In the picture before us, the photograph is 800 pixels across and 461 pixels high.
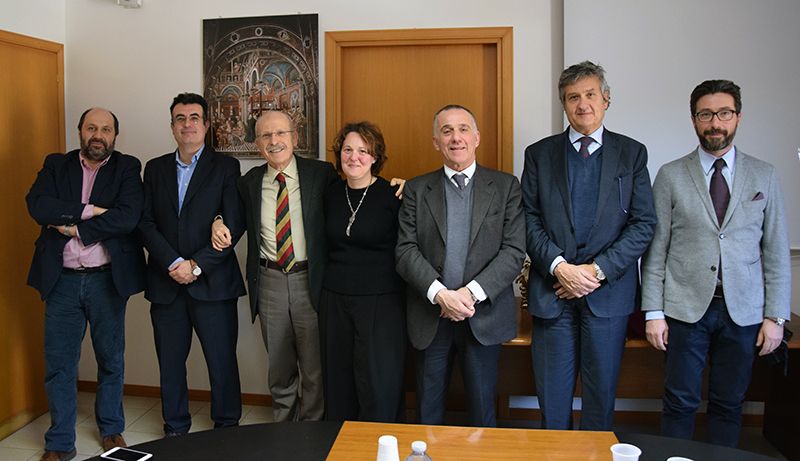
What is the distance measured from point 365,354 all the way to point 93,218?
1484mm

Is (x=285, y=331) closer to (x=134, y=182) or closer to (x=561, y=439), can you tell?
(x=134, y=182)

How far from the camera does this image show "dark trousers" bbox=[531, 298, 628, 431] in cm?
224

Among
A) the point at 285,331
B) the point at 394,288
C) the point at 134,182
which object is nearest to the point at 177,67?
the point at 134,182

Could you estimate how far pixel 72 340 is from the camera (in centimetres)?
280

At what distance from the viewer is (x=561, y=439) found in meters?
1.48

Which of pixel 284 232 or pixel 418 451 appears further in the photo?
pixel 284 232

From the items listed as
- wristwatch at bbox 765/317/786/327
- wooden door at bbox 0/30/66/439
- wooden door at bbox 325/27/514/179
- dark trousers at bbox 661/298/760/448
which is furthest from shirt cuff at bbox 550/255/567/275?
wooden door at bbox 0/30/66/439

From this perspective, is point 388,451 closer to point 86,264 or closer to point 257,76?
point 86,264

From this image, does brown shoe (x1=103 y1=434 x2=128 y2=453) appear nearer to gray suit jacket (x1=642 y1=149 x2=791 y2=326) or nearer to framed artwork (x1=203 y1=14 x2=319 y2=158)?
framed artwork (x1=203 y1=14 x2=319 y2=158)

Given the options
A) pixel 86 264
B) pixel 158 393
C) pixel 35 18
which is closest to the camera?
pixel 86 264

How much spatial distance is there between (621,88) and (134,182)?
2642 mm

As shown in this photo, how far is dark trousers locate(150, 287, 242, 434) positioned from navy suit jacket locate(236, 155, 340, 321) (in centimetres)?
24

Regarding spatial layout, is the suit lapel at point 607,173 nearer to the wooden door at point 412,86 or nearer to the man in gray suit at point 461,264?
the man in gray suit at point 461,264

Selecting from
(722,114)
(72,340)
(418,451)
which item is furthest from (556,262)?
(72,340)
